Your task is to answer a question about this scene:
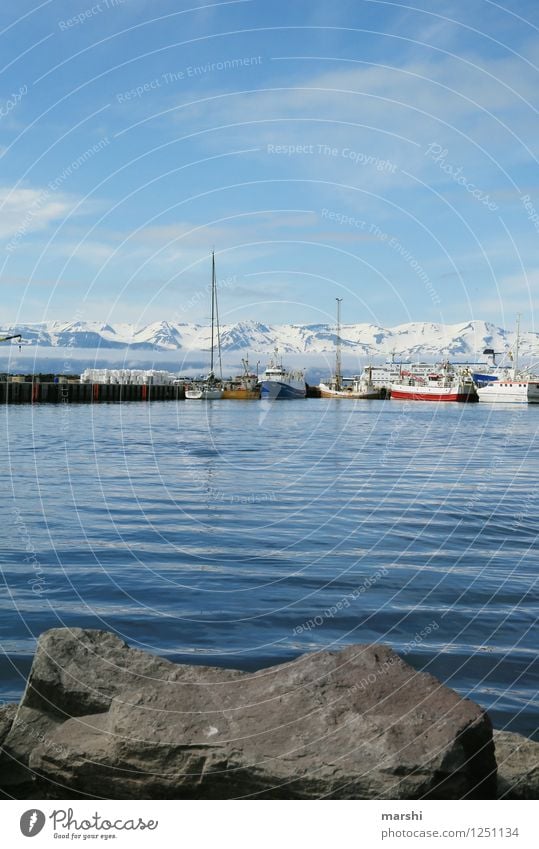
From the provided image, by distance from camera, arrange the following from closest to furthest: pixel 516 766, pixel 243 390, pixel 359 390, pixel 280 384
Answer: pixel 516 766 < pixel 243 390 < pixel 280 384 < pixel 359 390

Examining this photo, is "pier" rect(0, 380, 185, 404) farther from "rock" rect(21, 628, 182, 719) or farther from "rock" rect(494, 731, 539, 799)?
"rock" rect(494, 731, 539, 799)

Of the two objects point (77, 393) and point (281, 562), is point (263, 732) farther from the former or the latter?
point (77, 393)

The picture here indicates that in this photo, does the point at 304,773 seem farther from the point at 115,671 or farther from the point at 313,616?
the point at 313,616

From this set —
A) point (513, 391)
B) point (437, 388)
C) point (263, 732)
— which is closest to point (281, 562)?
point (263, 732)

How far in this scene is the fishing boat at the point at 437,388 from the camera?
15412 centimetres

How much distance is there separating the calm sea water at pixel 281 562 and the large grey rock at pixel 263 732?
1.84m

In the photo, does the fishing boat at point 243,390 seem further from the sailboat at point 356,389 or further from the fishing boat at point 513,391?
the fishing boat at point 513,391

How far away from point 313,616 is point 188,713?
565 cm

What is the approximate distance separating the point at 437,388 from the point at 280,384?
25971 millimetres

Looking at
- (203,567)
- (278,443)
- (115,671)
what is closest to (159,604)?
(203,567)

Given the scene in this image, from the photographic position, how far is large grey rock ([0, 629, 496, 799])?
6172 mm

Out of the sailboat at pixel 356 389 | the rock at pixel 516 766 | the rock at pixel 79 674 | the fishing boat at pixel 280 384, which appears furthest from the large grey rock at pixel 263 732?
the sailboat at pixel 356 389

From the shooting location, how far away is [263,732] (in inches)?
255

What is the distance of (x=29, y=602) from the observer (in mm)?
12602
